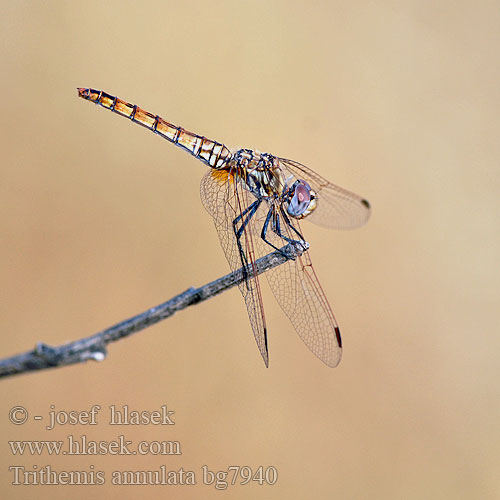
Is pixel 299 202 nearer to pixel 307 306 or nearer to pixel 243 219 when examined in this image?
pixel 243 219

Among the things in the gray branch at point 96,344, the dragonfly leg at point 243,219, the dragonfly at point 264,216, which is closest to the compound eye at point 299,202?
the dragonfly at point 264,216

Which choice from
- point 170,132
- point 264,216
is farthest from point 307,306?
point 170,132

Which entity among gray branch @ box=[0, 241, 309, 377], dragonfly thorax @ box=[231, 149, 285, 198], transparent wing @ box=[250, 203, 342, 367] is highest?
dragonfly thorax @ box=[231, 149, 285, 198]

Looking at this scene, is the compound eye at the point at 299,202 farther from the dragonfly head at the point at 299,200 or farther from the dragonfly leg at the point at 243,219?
the dragonfly leg at the point at 243,219

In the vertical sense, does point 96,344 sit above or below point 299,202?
below

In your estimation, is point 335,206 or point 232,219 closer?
point 232,219

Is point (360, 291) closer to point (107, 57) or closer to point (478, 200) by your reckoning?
point (478, 200)

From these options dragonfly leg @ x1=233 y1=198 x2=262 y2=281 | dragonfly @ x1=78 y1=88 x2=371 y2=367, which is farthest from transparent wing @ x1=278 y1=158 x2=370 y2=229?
dragonfly leg @ x1=233 y1=198 x2=262 y2=281

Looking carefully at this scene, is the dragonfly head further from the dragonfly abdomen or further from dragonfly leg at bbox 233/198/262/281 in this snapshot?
the dragonfly abdomen
